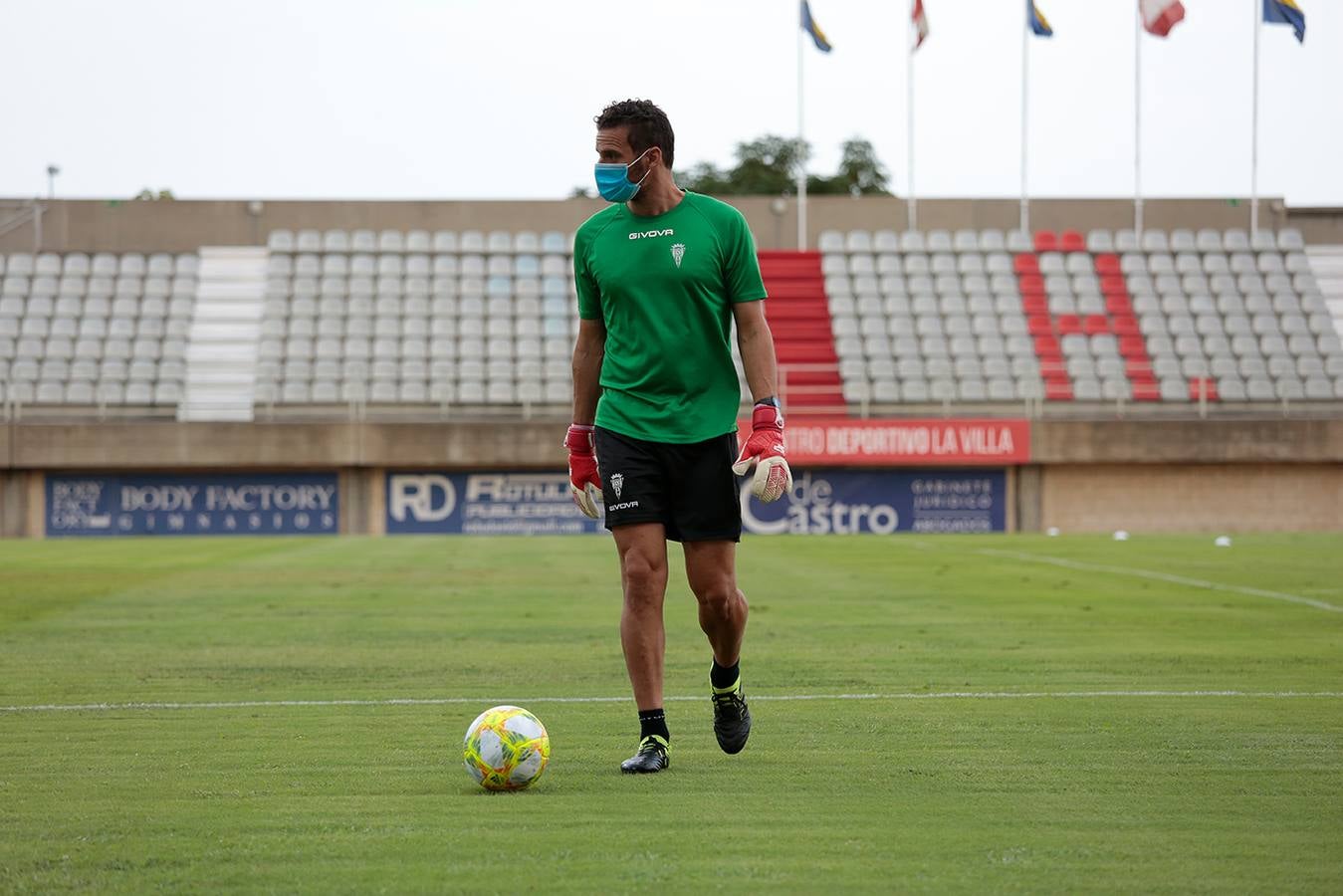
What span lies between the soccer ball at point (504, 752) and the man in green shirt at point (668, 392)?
61 centimetres

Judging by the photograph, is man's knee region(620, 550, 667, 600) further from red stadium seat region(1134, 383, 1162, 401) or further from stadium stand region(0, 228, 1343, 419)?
red stadium seat region(1134, 383, 1162, 401)

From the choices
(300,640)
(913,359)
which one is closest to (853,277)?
(913,359)

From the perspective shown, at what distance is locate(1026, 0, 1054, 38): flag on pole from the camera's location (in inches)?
1780

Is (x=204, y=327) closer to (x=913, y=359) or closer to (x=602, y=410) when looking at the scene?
(x=913, y=359)

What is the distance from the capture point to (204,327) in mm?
41562

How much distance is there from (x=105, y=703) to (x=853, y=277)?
36.5m

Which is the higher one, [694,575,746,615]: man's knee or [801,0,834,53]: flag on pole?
[801,0,834,53]: flag on pole

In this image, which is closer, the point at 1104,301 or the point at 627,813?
the point at 627,813

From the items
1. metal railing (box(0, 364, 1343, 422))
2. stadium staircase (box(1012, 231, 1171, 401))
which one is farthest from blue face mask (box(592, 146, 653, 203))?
stadium staircase (box(1012, 231, 1171, 401))

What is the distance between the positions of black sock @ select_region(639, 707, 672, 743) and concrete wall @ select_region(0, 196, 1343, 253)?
126 ft

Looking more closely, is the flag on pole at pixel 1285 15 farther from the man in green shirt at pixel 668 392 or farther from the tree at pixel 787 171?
the man in green shirt at pixel 668 392

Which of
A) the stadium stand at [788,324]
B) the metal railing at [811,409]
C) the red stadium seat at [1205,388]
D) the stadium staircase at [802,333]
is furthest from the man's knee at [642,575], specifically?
the red stadium seat at [1205,388]

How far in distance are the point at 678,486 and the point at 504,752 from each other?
1.24 meters

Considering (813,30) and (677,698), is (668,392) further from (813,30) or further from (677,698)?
(813,30)
